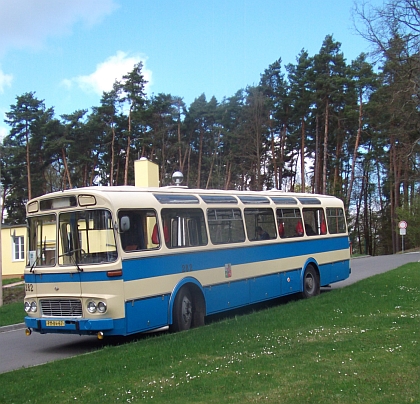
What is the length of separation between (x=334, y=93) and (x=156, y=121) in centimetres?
1556

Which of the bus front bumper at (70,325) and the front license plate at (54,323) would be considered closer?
the bus front bumper at (70,325)

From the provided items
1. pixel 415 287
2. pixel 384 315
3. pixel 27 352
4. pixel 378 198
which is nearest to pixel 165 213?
pixel 27 352

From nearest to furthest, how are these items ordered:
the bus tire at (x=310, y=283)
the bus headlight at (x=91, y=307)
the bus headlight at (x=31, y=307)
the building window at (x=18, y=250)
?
the bus headlight at (x=91, y=307) < the bus headlight at (x=31, y=307) < the bus tire at (x=310, y=283) < the building window at (x=18, y=250)

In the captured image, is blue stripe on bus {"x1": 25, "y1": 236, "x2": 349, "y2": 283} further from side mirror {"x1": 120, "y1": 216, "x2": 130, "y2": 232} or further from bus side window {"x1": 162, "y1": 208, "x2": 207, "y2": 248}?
side mirror {"x1": 120, "y1": 216, "x2": 130, "y2": 232}

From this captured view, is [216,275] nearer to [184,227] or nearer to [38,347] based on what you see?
[184,227]

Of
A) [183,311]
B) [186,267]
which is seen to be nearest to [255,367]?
[183,311]

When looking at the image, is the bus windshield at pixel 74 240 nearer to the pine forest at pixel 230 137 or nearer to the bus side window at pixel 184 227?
the bus side window at pixel 184 227

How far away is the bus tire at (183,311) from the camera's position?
38.8 ft

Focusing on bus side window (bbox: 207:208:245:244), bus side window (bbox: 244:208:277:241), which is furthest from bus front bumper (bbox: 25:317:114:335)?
bus side window (bbox: 244:208:277:241)

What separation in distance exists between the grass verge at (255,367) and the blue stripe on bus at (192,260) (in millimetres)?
1258

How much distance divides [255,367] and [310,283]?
32.9 feet

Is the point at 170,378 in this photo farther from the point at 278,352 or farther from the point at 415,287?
the point at 415,287

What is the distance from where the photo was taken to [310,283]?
57.3 ft

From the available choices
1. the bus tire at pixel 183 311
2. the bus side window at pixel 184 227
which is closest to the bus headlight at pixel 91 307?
the bus tire at pixel 183 311
